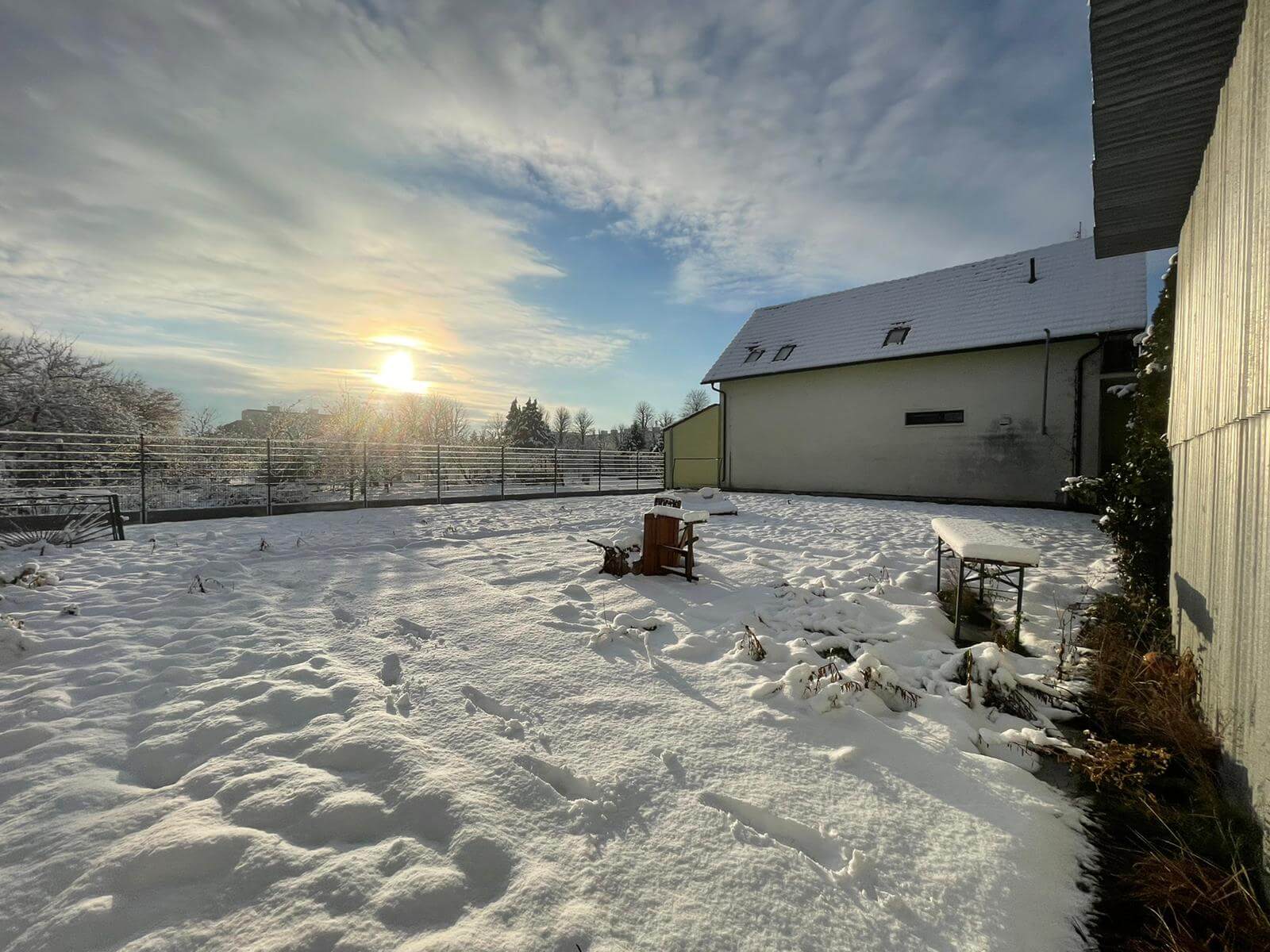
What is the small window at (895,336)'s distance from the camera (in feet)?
45.3

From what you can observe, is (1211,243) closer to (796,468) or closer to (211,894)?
(211,894)

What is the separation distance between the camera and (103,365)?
554 inches

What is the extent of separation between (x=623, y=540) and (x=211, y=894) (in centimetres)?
402

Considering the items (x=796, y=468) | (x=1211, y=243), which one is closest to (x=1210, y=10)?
(x=1211, y=243)

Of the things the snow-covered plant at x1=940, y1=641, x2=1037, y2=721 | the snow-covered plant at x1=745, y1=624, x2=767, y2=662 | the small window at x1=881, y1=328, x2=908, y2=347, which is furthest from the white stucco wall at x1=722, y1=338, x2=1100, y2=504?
the snow-covered plant at x1=745, y1=624, x2=767, y2=662

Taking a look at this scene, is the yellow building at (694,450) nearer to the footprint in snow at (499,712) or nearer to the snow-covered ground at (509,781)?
the snow-covered ground at (509,781)

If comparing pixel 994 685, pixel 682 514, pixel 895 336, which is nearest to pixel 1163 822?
pixel 994 685

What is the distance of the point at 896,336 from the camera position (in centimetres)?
1398

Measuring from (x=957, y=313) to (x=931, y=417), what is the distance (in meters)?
2.96

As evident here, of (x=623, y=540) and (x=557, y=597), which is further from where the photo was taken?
(x=623, y=540)

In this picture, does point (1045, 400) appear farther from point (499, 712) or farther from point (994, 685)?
point (499, 712)

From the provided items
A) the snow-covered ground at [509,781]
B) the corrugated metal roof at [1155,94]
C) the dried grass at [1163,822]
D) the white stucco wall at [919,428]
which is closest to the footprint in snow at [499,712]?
the snow-covered ground at [509,781]

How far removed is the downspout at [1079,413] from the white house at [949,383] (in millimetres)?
26

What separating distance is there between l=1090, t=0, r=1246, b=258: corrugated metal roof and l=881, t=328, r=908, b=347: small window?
9.47m
